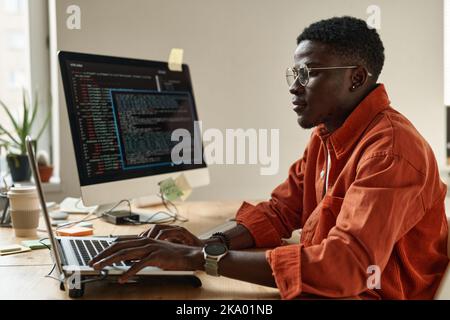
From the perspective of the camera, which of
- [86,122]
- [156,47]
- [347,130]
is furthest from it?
[156,47]

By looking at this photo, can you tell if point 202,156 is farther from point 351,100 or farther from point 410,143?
point 410,143

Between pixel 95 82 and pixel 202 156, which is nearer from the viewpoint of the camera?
pixel 95 82

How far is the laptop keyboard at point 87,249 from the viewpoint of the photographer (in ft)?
3.77

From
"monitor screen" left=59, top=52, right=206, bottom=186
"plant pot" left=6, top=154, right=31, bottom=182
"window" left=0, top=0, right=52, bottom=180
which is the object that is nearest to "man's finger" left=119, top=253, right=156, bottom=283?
"monitor screen" left=59, top=52, right=206, bottom=186

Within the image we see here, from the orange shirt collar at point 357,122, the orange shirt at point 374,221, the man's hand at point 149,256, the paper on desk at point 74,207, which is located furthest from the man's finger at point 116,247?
the paper on desk at point 74,207

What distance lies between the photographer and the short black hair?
1282 millimetres

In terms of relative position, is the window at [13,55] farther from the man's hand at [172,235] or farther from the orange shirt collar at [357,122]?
the orange shirt collar at [357,122]

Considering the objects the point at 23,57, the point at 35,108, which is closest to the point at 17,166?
the point at 35,108

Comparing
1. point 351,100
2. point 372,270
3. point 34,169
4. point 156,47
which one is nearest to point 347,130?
point 351,100

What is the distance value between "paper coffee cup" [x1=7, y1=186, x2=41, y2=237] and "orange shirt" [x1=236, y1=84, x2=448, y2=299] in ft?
2.60

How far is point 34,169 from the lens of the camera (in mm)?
1043

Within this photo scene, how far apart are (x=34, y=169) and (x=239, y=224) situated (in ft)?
2.07

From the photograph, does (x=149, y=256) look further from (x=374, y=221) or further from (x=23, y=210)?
(x=23, y=210)
